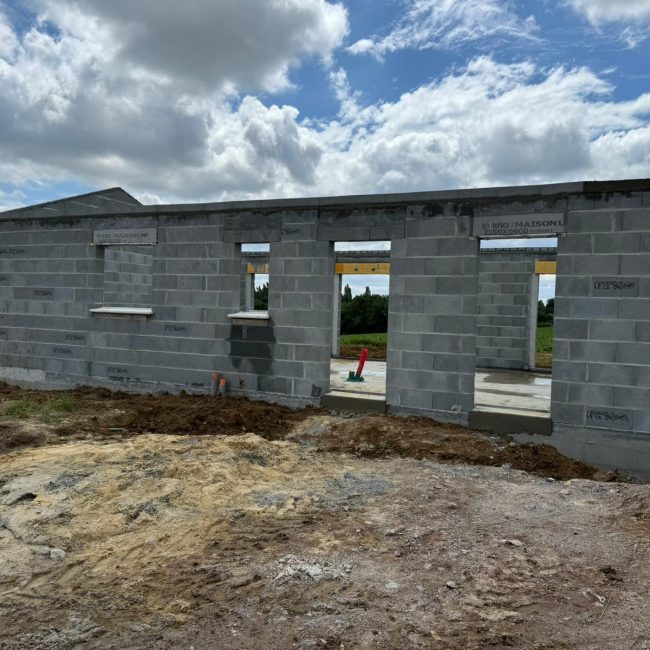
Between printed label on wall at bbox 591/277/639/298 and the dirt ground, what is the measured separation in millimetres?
2412

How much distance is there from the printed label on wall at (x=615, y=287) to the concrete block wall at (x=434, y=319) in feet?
5.52

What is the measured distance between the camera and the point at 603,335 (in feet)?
27.0

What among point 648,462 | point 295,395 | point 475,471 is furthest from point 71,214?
point 648,462

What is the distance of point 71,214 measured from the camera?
12.4 metres

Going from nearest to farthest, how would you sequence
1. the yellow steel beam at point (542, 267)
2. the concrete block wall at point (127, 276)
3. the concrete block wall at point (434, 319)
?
1. the concrete block wall at point (434, 319)
2. the concrete block wall at point (127, 276)
3. the yellow steel beam at point (542, 267)

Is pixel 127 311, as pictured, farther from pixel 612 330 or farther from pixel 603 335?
pixel 612 330

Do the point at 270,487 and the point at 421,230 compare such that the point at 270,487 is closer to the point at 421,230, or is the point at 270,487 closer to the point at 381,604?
the point at 381,604

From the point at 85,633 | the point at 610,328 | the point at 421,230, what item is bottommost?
the point at 85,633

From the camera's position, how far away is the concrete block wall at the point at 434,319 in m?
9.15

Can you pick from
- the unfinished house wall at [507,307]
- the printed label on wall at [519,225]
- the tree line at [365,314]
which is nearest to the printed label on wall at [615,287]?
the printed label on wall at [519,225]

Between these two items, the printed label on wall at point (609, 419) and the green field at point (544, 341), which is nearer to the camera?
the printed label on wall at point (609, 419)

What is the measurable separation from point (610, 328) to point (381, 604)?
582 centimetres

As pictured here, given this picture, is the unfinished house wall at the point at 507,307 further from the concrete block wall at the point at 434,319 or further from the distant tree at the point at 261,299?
the distant tree at the point at 261,299

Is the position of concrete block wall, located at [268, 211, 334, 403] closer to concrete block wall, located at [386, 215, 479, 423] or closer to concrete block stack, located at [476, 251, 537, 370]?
concrete block wall, located at [386, 215, 479, 423]
